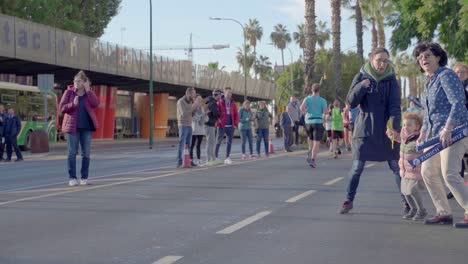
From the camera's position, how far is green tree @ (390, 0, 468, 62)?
2267cm

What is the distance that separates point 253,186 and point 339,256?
6.03 metres

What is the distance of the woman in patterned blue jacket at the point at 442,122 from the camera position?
7410 mm

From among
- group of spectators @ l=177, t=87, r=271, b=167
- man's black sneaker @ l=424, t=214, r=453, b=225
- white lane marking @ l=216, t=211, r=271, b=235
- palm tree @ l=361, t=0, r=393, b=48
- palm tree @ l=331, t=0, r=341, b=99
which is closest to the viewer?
white lane marking @ l=216, t=211, r=271, b=235

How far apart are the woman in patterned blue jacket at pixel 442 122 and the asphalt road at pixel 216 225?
34 centimetres

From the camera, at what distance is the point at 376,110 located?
8633 millimetres

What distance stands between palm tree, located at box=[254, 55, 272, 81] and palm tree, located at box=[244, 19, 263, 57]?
2.15 metres

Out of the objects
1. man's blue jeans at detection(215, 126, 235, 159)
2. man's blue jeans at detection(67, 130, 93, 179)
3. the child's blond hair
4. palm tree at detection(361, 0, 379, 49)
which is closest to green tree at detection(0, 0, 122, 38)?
palm tree at detection(361, 0, 379, 49)

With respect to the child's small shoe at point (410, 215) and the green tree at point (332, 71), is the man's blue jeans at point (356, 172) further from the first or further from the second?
the green tree at point (332, 71)

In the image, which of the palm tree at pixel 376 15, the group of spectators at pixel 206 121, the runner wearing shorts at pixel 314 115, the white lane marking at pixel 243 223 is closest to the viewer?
the white lane marking at pixel 243 223

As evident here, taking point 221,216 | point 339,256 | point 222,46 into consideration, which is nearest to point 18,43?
point 221,216

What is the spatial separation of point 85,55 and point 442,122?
32.1 m

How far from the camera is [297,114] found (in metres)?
26.2

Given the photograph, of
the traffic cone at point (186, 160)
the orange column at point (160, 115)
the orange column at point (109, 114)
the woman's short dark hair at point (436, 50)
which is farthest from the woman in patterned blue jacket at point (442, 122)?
the orange column at point (160, 115)

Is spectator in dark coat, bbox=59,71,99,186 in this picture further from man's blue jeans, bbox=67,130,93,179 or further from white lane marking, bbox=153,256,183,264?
white lane marking, bbox=153,256,183,264
